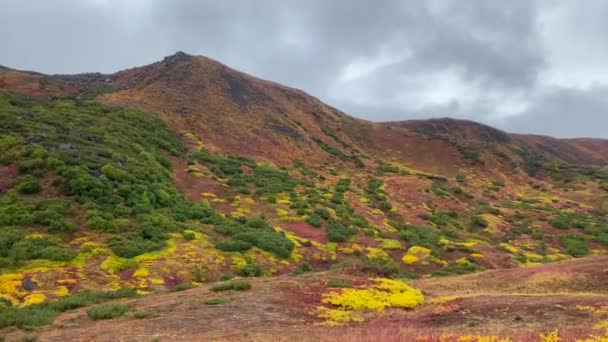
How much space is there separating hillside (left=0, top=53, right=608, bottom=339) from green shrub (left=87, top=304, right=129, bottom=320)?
1.49 ft

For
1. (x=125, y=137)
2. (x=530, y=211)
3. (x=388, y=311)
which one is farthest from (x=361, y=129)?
A: (x=388, y=311)

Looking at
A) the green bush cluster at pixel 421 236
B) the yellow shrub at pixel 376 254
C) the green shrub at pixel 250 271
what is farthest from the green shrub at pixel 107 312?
the green bush cluster at pixel 421 236

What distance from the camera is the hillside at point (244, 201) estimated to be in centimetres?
2114

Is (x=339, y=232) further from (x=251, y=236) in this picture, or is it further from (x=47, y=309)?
(x=47, y=309)

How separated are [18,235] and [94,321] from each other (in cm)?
1025

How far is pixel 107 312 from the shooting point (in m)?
15.9

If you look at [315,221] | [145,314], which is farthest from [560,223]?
[145,314]

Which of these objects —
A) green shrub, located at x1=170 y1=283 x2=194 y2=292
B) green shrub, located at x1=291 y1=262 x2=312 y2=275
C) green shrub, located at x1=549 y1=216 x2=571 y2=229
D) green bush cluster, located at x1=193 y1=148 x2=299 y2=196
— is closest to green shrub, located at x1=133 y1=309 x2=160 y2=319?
green shrub, located at x1=170 y1=283 x2=194 y2=292

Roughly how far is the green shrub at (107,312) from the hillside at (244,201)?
45 centimetres

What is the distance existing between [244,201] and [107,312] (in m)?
21.4

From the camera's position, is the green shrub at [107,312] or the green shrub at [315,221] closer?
the green shrub at [107,312]

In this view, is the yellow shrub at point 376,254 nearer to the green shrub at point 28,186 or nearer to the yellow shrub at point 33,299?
the yellow shrub at point 33,299

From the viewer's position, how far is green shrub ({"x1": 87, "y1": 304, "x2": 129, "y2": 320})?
1583 cm

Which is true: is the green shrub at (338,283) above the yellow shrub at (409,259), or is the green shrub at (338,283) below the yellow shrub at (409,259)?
above
